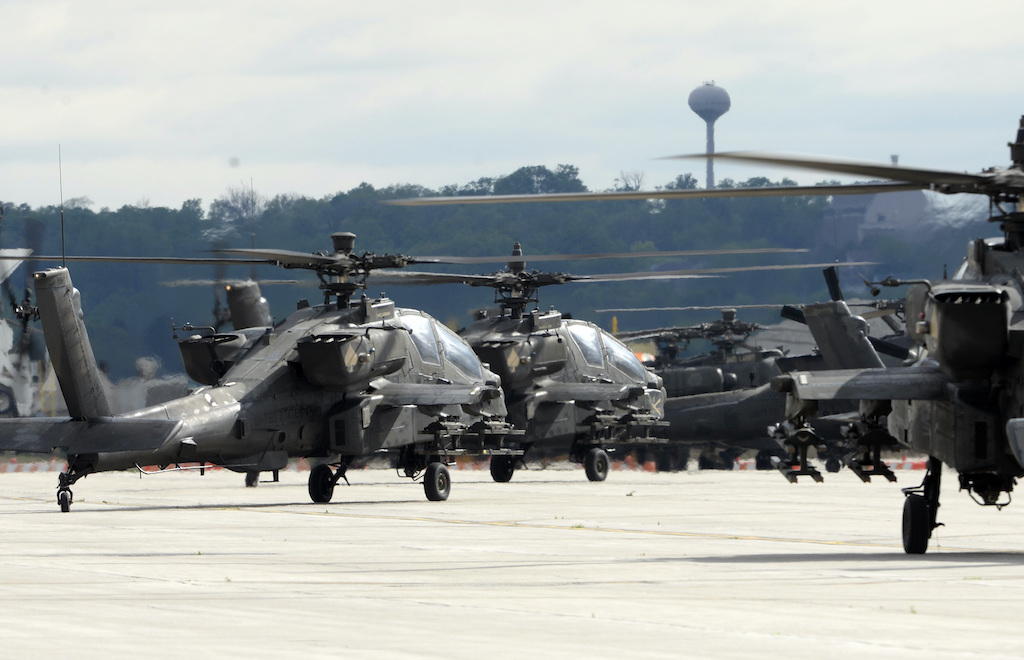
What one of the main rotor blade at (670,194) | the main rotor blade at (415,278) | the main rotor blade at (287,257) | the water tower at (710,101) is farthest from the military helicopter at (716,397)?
the water tower at (710,101)

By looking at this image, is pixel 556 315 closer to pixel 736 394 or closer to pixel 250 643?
pixel 736 394

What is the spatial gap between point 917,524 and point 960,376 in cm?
144

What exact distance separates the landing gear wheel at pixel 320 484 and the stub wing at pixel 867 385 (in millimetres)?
12119

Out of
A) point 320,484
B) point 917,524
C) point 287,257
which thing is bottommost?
point 320,484

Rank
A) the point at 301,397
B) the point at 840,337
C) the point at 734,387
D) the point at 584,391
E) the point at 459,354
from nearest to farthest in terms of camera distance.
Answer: the point at 301,397, the point at 459,354, the point at 840,337, the point at 584,391, the point at 734,387

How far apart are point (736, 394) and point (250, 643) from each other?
31954mm

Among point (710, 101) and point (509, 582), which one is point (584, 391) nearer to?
point (509, 582)

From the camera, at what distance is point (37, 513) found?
23000 millimetres

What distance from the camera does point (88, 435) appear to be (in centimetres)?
2098

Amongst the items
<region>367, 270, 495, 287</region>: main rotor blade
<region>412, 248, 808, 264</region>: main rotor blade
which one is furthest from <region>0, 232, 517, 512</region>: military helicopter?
Result: <region>412, 248, 808, 264</region>: main rotor blade

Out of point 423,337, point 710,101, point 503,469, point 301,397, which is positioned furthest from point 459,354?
point 710,101

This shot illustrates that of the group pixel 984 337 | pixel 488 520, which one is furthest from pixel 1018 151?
pixel 488 520

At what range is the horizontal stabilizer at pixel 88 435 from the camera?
68.1 ft

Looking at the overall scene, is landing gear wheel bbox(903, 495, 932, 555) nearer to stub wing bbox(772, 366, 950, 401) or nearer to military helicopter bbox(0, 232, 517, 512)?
stub wing bbox(772, 366, 950, 401)
